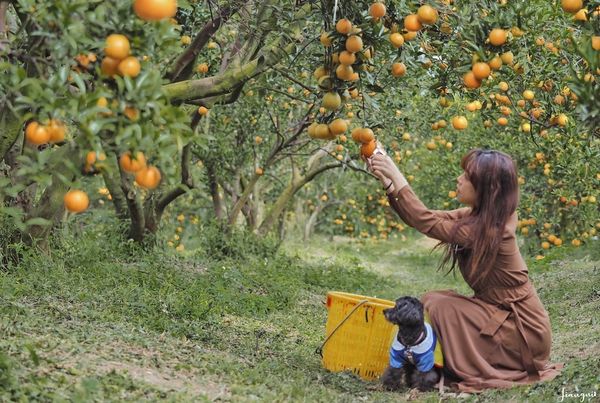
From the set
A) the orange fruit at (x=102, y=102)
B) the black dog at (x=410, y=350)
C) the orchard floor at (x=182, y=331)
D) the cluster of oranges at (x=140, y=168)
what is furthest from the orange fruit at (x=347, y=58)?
the orchard floor at (x=182, y=331)

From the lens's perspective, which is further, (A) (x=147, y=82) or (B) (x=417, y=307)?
(B) (x=417, y=307)

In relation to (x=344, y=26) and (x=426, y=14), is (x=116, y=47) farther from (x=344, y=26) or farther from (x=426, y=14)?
(x=426, y=14)

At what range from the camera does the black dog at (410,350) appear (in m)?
4.51

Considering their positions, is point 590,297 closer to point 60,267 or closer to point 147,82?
point 60,267

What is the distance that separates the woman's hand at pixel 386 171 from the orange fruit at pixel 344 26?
2.79 feet

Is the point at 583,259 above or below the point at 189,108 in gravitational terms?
below

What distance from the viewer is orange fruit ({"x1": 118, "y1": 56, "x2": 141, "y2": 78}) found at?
2982mm

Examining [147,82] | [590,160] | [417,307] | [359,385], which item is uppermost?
[590,160]

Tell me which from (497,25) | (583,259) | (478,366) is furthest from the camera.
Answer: (583,259)

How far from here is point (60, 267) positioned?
6.84 m

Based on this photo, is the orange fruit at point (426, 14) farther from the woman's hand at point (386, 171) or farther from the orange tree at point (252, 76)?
the woman's hand at point (386, 171)

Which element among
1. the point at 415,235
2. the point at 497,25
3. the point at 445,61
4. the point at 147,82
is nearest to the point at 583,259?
the point at 445,61

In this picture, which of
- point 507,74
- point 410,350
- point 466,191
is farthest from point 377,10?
point 410,350

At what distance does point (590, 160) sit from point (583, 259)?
A: 4.86 meters
